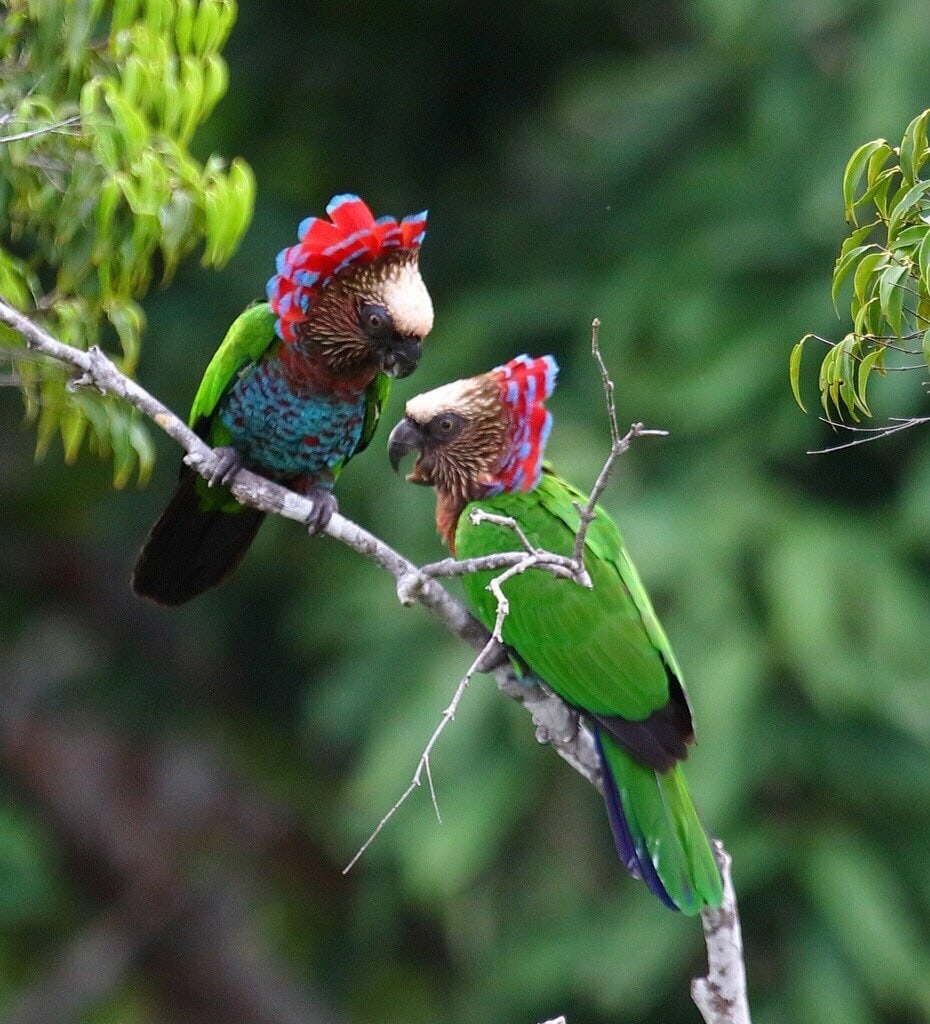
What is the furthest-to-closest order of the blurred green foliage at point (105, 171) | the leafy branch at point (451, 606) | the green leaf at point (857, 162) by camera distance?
1. the blurred green foliage at point (105, 171)
2. the leafy branch at point (451, 606)
3. the green leaf at point (857, 162)

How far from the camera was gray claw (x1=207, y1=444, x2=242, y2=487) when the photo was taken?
3619 mm

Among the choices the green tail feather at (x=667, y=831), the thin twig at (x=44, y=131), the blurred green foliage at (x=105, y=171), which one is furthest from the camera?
the blurred green foliage at (x=105, y=171)

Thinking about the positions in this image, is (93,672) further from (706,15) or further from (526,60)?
(706,15)

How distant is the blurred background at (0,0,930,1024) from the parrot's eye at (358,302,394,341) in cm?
278

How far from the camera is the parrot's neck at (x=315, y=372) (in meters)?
3.67

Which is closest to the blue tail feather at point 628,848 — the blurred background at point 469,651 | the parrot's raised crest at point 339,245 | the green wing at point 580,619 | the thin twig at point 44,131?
the green wing at point 580,619

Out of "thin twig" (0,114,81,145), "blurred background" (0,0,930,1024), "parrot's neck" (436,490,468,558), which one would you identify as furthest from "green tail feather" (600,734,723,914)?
"blurred background" (0,0,930,1024)

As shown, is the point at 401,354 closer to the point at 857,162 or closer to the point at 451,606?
the point at 451,606

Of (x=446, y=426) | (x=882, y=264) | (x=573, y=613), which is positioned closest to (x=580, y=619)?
(x=573, y=613)

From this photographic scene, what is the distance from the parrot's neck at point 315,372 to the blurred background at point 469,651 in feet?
8.60

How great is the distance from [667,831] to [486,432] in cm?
102

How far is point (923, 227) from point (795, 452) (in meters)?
4.48

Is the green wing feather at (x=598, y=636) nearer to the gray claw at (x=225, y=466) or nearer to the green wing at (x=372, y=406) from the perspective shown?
the green wing at (x=372, y=406)

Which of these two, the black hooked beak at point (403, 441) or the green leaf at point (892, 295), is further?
the black hooked beak at point (403, 441)
